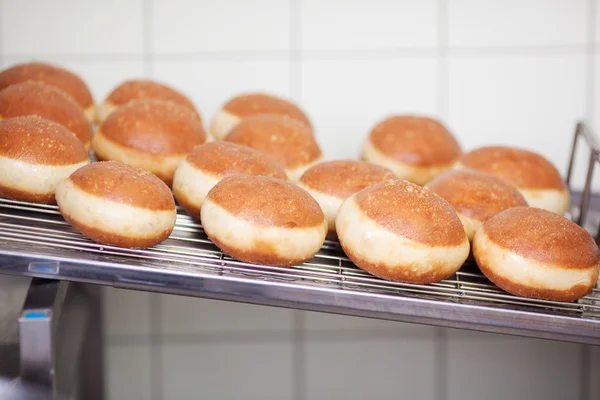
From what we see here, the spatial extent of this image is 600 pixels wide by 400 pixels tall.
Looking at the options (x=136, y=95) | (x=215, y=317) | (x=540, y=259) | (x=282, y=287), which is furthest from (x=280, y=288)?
(x=215, y=317)

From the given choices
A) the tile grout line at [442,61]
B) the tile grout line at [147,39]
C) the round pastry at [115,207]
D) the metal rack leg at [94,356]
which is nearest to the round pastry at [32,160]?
the round pastry at [115,207]

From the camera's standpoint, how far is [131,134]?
1.32 m

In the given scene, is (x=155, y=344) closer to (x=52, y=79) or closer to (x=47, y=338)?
(x=52, y=79)

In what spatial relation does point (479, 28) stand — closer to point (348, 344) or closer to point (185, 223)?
point (348, 344)

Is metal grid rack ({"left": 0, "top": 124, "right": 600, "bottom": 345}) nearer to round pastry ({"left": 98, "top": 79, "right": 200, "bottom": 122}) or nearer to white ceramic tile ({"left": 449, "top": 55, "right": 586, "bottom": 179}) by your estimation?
round pastry ({"left": 98, "top": 79, "right": 200, "bottom": 122})

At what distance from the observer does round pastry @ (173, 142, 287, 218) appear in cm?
123

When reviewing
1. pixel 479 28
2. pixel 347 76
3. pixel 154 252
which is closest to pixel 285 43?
pixel 347 76

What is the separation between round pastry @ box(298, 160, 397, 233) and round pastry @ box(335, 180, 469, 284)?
0.10 metres

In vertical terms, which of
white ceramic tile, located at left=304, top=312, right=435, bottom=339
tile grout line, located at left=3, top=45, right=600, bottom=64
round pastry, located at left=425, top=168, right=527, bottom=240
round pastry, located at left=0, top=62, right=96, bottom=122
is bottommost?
white ceramic tile, located at left=304, top=312, right=435, bottom=339

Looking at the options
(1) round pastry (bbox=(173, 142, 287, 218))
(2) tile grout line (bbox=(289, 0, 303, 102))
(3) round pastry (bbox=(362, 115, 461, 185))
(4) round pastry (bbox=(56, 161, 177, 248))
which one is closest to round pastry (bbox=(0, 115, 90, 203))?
(4) round pastry (bbox=(56, 161, 177, 248))

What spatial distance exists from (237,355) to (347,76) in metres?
0.87

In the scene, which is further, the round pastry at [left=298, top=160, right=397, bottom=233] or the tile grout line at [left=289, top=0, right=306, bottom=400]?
the tile grout line at [left=289, top=0, right=306, bottom=400]

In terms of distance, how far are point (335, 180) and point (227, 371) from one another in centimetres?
96

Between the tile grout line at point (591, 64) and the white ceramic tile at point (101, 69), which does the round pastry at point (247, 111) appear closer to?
the white ceramic tile at point (101, 69)
